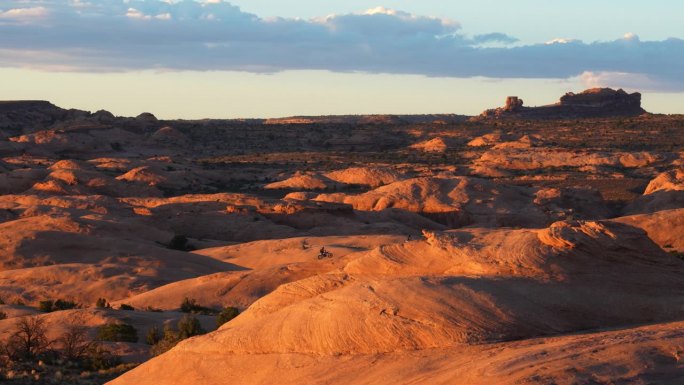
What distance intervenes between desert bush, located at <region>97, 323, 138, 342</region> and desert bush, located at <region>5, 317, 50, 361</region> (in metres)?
1.27

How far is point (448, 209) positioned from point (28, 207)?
849 inches

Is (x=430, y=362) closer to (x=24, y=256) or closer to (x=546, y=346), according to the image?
(x=546, y=346)

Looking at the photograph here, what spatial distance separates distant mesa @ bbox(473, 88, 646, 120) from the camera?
507 ft

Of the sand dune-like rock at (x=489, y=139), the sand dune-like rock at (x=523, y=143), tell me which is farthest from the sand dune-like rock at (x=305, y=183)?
the sand dune-like rock at (x=489, y=139)

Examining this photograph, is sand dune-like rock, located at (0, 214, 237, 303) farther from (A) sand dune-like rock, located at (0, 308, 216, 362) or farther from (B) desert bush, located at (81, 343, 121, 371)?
(B) desert bush, located at (81, 343, 121, 371)

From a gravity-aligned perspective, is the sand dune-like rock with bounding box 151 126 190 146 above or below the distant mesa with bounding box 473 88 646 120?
below

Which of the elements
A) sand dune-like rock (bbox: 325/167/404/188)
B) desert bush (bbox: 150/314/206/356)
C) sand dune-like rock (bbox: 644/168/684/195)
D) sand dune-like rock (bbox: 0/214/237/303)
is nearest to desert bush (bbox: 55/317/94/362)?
desert bush (bbox: 150/314/206/356)

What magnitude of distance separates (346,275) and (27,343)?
814cm

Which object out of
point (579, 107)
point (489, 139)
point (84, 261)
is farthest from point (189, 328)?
point (579, 107)

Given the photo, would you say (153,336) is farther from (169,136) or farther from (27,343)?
(169,136)

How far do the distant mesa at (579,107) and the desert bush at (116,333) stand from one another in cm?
13296

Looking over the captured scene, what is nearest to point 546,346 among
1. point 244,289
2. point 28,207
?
point 244,289

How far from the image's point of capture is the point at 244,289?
100 feet

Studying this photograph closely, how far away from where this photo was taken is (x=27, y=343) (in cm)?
2206
